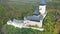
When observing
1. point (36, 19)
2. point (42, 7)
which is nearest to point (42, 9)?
point (42, 7)

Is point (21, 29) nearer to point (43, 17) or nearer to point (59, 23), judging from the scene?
point (43, 17)

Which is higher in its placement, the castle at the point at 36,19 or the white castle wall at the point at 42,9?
the white castle wall at the point at 42,9

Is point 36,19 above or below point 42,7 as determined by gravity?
below

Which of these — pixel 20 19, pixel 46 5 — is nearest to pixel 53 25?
pixel 46 5

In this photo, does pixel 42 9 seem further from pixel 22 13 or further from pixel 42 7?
pixel 22 13
